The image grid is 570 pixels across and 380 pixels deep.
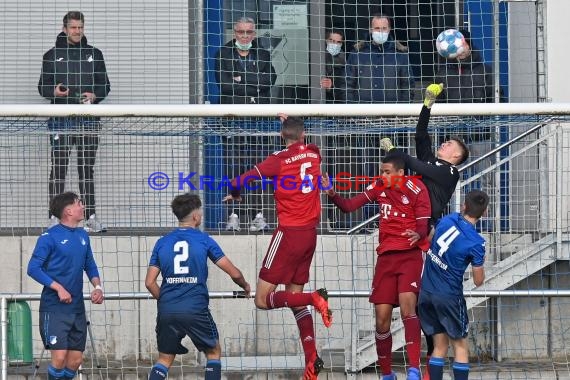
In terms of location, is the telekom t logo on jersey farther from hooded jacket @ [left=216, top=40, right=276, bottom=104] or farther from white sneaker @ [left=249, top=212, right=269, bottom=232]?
hooded jacket @ [left=216, top=40, right=276, bottom=104]

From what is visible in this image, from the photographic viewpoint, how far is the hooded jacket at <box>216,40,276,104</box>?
1333 centimetres

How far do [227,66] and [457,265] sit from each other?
378 centimetres

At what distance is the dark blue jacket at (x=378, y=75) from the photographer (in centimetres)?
1344

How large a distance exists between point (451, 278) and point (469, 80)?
312 centimetres

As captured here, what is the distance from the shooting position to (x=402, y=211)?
11.1m

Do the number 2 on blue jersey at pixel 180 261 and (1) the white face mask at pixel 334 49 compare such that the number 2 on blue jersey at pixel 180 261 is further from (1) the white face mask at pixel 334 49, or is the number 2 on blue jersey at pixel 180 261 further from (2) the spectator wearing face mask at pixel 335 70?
(1) the white face mask at pixel 334 49

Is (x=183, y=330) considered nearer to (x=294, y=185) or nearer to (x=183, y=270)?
(x=183, y=270)

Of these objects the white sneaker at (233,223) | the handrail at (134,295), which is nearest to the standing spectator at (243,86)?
the white sneaker at (233,223)

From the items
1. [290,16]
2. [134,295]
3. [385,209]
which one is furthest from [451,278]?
[290,16]

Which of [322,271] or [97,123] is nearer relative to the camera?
[97,123]

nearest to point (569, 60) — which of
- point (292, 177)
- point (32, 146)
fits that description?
point (292, 177)

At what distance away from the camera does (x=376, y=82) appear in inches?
531

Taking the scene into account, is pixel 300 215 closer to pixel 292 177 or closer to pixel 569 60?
pixel 292 177

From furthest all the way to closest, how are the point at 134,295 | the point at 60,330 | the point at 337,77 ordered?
Answer: the point at 337,77 < the point at 134,295 < the point at 60,330
